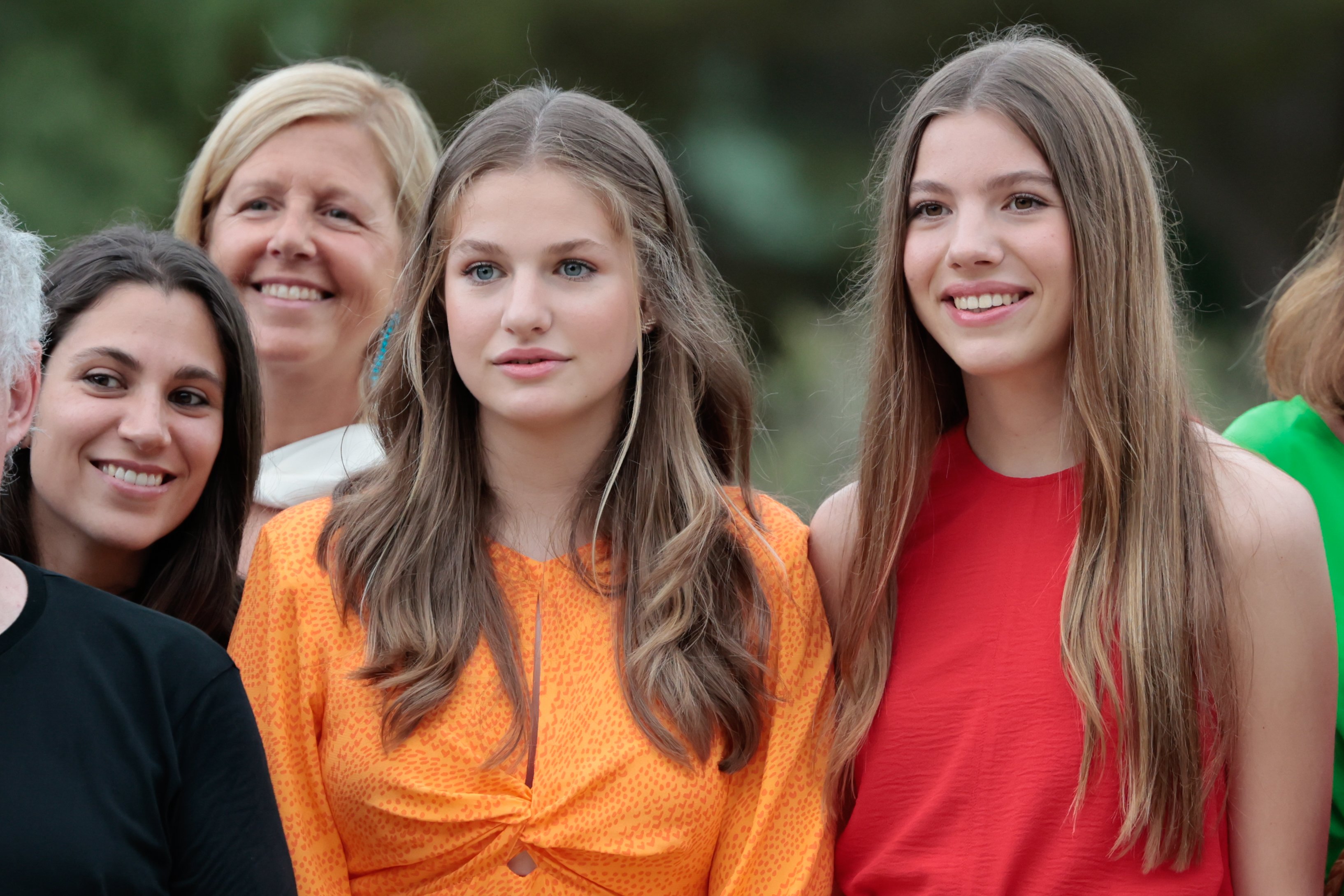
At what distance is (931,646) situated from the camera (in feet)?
7.75

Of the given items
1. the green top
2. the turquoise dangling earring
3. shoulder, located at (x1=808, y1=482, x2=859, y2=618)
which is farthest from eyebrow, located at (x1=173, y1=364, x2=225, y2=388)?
the green top

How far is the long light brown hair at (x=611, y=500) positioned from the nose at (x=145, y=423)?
33 cm

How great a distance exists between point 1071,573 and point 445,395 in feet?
3.67

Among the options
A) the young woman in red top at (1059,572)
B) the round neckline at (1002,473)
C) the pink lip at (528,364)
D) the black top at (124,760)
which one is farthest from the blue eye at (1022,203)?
the black top at (124,760)

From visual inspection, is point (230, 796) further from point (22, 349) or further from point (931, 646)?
point (931, 646)

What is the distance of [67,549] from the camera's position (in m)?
2.53

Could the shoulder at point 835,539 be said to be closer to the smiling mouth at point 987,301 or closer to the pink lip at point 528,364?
the smiling mouth at point 987,301

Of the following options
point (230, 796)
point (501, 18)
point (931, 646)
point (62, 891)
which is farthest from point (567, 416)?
point (501, 18)

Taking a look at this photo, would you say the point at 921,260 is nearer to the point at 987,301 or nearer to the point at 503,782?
the point at 987,301

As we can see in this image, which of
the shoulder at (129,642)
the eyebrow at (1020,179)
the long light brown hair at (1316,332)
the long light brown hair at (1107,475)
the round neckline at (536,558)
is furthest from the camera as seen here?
the long light brown hair at (1316,332)

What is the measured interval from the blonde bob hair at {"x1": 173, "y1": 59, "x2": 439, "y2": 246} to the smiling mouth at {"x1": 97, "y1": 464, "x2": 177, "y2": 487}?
99 cm

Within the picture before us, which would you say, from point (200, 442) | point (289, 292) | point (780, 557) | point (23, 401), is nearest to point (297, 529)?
point (200, 442)

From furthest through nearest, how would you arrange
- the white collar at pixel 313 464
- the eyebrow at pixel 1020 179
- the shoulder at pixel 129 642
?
the white collar at pixel 313 464
the eyebrow at pixel 1020 179
the shoulder at pixel 129 642

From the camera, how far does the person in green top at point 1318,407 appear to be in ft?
8.68
